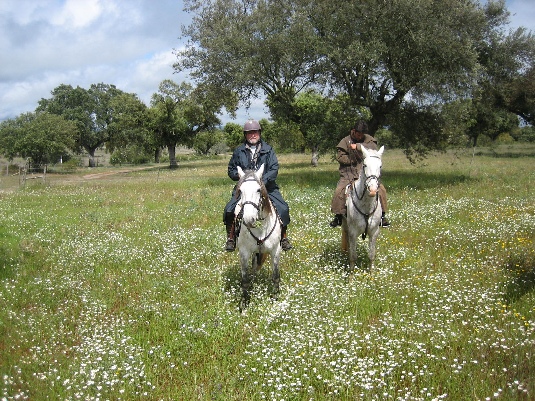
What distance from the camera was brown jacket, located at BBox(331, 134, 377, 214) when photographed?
10461mm

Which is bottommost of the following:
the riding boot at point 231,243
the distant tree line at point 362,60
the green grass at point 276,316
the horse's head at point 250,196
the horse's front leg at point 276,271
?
the green grass at point 276,316

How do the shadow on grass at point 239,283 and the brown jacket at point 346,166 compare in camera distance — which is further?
the brown jacket at point 346,166

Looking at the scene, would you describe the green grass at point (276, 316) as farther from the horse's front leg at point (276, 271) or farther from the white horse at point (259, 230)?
the white horse at point (259, 230)

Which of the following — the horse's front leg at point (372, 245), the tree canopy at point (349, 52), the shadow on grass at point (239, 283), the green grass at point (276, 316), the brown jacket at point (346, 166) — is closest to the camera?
the green grass at point (276, 316)

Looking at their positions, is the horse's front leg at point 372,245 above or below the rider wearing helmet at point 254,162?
below

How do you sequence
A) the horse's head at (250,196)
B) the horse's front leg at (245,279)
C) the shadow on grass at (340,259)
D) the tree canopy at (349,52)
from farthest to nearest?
the tree canopy at (349,52) < the shadow on grass at (340,259) < the horse's front leg at (245,279) < the horse's head at (250,196)

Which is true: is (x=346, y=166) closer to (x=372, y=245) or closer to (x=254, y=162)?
(x=372, y=245)

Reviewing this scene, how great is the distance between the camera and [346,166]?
11.1 metres

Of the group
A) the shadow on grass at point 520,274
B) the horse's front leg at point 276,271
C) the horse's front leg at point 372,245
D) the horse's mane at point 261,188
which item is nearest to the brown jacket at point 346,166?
the horse's front leg at point 372,245

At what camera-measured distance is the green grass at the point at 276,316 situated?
566 centimetres

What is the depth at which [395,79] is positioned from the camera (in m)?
24.0

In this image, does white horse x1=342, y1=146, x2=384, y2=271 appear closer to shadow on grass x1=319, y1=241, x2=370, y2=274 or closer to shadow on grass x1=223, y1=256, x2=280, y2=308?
shadow on grass x1=319, y1=241, x2=370, y2=274

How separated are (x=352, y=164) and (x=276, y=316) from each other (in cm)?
496

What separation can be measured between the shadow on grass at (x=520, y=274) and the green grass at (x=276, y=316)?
0.14 feet
